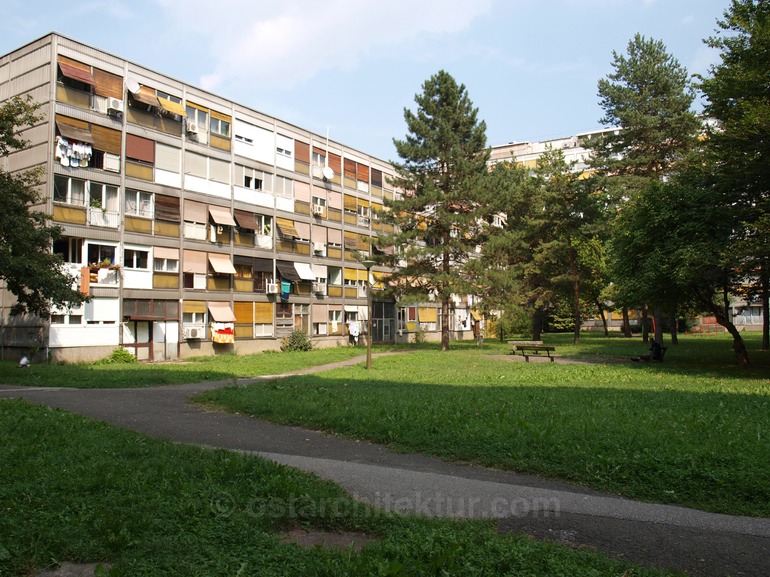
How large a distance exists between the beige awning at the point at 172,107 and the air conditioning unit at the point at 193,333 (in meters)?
12.2

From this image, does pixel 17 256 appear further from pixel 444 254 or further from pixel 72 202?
pixel 444 254

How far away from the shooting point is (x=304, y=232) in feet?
141

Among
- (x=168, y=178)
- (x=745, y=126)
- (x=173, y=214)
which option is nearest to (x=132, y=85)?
(x=168, y=178)

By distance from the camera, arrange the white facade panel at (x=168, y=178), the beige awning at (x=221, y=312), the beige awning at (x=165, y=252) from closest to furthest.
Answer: the beige awning at (x=165, y=252)
the white facade panel at (x=168, y=178)
the beige awning at (x=221, y=312)

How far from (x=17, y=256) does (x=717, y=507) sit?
784 inches

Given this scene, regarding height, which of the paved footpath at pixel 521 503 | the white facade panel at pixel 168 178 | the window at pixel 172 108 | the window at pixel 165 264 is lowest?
the paved footpath at pixel 521 503

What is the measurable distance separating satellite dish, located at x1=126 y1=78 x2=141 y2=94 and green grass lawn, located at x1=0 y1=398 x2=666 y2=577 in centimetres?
2800

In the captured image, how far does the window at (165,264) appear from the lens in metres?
32.2

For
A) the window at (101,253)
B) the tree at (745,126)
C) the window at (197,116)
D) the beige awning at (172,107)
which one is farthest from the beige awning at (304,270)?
the tree at (745,126)

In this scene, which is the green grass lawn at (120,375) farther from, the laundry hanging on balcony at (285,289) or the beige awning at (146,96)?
the beige awning at (146,96)

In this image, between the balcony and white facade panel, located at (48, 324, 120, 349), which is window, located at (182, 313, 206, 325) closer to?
white facade panel, located at (48, 324, 120, 349)

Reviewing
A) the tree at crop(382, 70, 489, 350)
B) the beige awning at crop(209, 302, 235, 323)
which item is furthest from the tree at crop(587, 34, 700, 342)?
the beige awning at crop(209, 302, 235, 323)

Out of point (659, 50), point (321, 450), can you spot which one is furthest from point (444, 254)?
point (321, 450)

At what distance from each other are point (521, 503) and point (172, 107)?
32.5m
